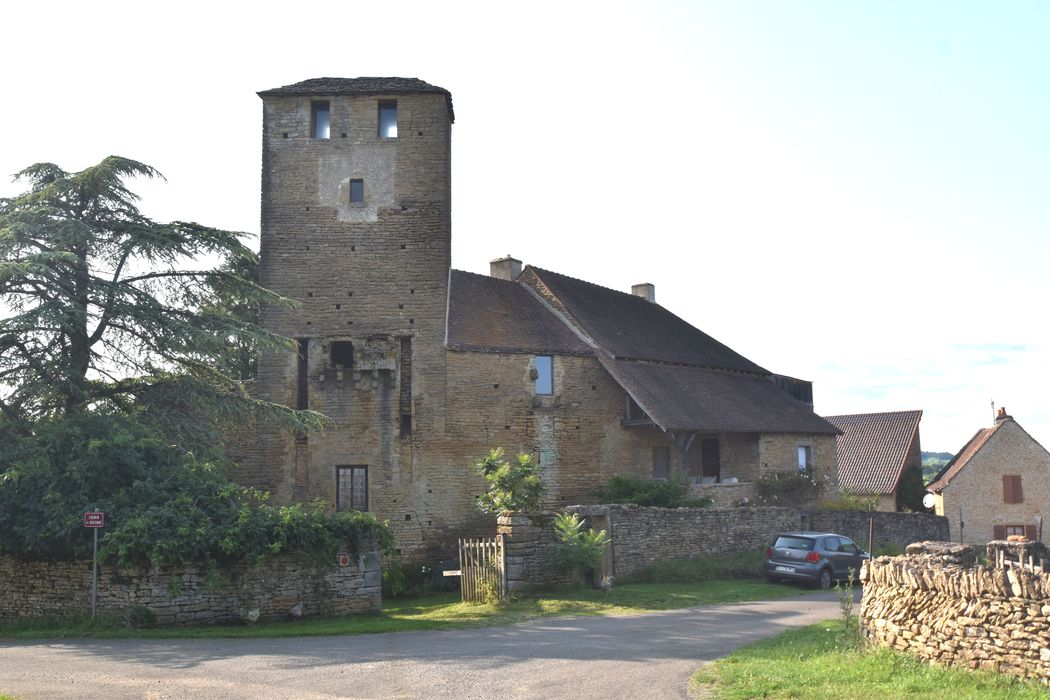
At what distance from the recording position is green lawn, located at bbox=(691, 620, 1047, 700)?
935 centimetres

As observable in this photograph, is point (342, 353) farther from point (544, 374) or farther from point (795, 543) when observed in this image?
point (795, 543)

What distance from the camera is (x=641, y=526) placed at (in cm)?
2180

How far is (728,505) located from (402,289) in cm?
1166

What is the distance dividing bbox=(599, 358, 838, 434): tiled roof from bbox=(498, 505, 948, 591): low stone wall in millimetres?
3454

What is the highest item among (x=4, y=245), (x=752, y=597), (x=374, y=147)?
(x=374, y=147)

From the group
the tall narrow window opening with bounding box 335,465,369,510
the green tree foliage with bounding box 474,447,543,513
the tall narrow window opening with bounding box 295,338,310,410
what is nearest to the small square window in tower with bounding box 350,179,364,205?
the tall narrow window opening with bounding box 295,338,310,410

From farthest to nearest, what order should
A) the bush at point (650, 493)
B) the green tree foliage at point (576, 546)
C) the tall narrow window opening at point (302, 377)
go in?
the tall narrow window opening at point (302, 377), the bush at point (650, 493), the green tree foliage at point (576, 546)

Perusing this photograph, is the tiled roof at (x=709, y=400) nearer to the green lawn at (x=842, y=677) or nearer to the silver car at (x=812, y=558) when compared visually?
the silver car at (x=812, y=558)

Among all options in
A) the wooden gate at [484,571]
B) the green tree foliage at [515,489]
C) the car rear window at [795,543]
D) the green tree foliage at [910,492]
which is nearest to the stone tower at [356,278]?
the green tree foliage at [515,489]

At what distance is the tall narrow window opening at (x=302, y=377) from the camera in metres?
25.9

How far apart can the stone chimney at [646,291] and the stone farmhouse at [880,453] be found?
385 inches

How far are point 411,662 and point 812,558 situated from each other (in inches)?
483

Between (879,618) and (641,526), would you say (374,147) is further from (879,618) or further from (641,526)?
(879,618)

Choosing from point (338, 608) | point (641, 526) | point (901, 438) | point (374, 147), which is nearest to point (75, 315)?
point (338, 608)
